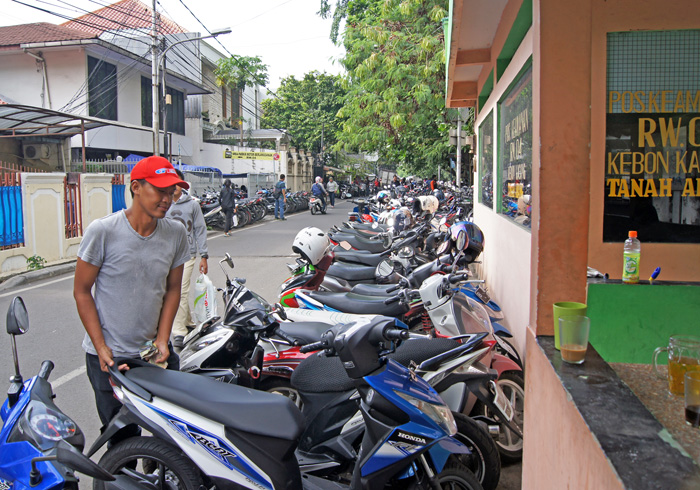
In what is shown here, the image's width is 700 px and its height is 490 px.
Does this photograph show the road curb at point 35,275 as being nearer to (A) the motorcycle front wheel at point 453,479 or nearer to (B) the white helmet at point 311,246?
(B) the white helmet at point 311,246

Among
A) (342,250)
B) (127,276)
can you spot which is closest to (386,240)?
(342,250)

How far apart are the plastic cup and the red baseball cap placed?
1908 mm

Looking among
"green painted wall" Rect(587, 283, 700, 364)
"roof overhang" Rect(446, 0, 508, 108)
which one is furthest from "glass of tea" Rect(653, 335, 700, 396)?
"roof overhang" Rect(446, 0, 508, 108)

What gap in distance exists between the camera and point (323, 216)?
24.5m

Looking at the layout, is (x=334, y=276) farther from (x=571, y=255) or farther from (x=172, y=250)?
(x=571, y=255)

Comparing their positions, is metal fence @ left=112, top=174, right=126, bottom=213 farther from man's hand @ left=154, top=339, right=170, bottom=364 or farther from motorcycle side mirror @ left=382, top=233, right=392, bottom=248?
man's hand @ left=154, top=339, right=170, bottom=364

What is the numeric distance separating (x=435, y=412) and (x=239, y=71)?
113 feet

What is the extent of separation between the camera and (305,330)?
3844mm

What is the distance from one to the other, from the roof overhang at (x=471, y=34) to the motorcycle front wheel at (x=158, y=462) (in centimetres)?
422

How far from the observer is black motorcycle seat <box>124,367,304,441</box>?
2.44 metres

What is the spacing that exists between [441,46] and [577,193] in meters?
12.4

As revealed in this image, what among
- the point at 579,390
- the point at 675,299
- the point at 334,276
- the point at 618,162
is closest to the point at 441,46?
the point at 334,276

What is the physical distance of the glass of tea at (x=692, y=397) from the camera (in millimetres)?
1845

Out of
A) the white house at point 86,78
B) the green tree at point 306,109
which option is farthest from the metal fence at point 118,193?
A: the green tree at point 306,109
